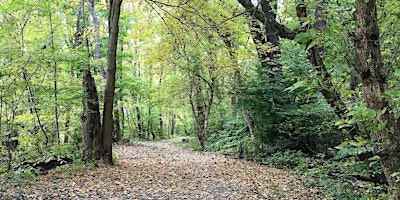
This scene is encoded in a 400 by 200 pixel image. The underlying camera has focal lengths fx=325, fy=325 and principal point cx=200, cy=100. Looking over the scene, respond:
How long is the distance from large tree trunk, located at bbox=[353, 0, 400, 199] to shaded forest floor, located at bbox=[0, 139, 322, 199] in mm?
3777

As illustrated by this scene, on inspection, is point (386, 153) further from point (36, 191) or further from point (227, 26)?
point (227, 26)

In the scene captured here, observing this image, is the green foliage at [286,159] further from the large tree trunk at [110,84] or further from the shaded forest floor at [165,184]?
the large tree trunk at [110,84]

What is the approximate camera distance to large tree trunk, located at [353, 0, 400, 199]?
2066 millimetres

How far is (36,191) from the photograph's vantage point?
575cm

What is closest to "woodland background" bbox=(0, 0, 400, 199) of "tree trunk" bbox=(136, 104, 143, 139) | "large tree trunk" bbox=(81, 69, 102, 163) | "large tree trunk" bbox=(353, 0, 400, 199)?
"large tree trunk" bbox=(353, 0, 400, 199)

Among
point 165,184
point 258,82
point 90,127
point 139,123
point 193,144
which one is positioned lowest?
point 165,184

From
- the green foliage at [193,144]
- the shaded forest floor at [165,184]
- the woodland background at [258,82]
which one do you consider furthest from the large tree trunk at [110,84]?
the green foliage at [193,144]

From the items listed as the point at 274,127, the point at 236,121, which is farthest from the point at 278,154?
the point at 236,121

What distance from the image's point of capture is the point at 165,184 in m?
6.82

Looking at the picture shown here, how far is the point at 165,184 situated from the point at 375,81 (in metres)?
5.40

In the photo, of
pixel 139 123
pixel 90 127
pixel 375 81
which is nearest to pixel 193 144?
pixel 139 123

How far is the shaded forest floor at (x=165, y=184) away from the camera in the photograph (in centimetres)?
577

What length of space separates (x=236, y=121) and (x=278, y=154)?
3918 mm

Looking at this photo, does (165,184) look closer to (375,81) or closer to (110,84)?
(110,84)
